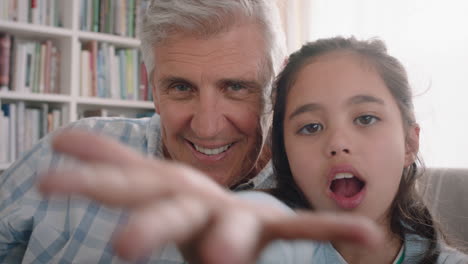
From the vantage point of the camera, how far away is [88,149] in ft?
0.96

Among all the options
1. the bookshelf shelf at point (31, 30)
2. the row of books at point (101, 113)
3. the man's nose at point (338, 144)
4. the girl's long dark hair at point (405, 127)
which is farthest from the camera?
the row of books at point (101, 113)

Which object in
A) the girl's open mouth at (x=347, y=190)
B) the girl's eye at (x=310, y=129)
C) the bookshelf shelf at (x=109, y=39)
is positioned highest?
the bookshelf shelf at (x=109, y=39)

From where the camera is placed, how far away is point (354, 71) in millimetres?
972

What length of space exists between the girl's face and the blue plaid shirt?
11.0 inches

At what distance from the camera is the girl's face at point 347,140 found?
0.89 meters

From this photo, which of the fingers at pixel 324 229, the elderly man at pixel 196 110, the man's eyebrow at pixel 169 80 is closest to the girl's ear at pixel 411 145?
the elderly man at pixel 196 110

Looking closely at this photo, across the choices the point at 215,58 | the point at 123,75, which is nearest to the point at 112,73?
the point at 123,75

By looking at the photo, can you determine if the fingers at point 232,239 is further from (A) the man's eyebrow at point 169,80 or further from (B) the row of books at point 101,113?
(B) the row of books at point 101,113

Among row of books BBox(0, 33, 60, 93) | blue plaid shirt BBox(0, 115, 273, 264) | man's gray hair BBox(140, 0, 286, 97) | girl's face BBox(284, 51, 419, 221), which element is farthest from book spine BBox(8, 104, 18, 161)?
girl's face BBox(284, 51, 419, 221)

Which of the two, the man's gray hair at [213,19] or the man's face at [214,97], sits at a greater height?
the man's gray hair at [213,19]

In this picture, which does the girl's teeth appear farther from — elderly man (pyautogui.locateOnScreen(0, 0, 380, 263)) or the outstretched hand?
the outstretched hand

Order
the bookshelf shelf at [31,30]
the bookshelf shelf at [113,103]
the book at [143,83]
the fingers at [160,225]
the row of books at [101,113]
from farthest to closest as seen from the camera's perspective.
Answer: the book at [143,83] < the row of books at [101,113] < the bookshelf shelf at [113,103] < the bookshelf shelf at [31,30] < the fingers at [160,225]

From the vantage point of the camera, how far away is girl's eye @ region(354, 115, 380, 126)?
0.92m

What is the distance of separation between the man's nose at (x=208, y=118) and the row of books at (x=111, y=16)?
1840mm
